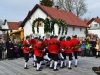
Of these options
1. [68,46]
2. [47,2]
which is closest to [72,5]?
[47,2]

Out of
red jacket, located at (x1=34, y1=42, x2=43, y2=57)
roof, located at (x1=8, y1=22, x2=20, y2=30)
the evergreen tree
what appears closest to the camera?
red jacket, located at (x1=34, y1=42, x2=43, y2=57)

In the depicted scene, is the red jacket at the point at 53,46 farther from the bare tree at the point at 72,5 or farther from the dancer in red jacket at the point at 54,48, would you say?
the bare tree at the point at 72,5

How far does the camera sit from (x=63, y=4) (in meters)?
52.4

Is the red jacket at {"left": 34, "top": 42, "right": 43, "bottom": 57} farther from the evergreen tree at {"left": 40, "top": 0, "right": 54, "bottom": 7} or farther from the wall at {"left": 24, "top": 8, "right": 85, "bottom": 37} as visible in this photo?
the evergreen tree at {"left": 40, "top": 0, "right": 54, "bottom": 7}

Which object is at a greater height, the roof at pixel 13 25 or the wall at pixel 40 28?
the roof at pixel 13 25

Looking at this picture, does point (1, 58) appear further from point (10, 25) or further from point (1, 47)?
point (10, 25)

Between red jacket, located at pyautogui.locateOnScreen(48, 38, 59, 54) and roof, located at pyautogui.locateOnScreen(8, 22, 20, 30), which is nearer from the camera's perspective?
red jacket, located at pyautogui.locateOnScreen(48, 38, 59, 54)

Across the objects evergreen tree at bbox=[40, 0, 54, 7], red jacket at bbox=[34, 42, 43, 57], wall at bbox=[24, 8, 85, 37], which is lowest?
red jacket at bbox=[34, 42, 43, 57]

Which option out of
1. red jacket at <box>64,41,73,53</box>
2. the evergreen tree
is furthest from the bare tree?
red jacket at <box>64,41,73,53</box>

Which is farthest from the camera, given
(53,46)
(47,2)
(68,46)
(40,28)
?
(47,2)

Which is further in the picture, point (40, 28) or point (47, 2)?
point (47, 2)

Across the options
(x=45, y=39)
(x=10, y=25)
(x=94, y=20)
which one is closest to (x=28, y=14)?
(x=45, y=39)

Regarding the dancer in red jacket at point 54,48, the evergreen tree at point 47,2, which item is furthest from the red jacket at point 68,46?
the evergreen tree at point 47,2

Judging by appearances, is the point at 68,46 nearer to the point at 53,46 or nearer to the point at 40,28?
the point at 53,46
